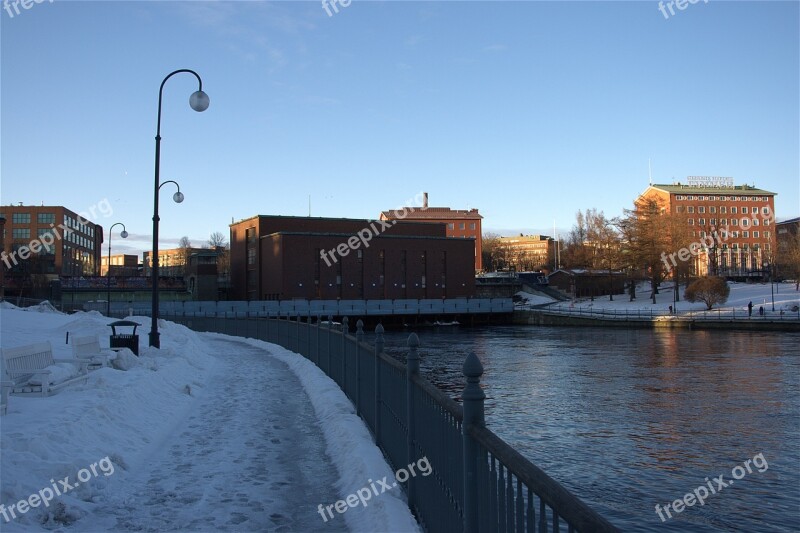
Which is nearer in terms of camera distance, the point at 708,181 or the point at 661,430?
the point at 661,430

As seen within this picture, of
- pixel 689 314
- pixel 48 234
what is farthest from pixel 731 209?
pixel 48 234

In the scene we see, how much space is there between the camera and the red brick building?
273 feet

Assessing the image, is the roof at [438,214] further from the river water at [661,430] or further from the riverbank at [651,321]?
the river water at [661,430]

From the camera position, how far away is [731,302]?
72750 mm

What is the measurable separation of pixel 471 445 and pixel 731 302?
77.8m

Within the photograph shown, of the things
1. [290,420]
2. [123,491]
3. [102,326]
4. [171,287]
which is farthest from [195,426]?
[171,287]

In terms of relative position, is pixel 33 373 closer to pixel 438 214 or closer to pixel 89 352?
pixel 89 352

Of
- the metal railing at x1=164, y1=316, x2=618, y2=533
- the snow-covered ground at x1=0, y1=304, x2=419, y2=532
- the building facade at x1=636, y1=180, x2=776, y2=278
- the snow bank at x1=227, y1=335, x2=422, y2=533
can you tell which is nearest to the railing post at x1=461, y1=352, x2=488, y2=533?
the metal railing at x1=164, y1=316, x2=618, y2=533

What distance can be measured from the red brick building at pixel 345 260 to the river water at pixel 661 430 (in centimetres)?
5184

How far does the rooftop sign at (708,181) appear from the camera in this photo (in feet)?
455

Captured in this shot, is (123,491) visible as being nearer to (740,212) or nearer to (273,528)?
(273,528)

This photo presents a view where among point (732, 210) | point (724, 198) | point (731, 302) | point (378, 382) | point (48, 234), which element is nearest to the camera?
point (378, 382)

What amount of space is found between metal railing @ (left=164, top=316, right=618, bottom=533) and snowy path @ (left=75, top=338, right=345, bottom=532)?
37.2 inches

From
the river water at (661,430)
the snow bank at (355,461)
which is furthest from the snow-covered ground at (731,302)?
the snow bank at (355,461)
